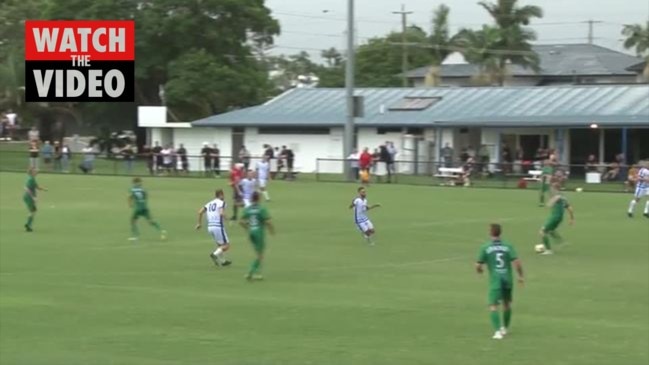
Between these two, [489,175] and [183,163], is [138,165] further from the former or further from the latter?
[489,175]

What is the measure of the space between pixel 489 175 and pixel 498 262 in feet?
126

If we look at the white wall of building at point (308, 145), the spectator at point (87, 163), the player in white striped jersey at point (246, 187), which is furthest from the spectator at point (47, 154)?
the player in white striped jersey at point (246, 187)

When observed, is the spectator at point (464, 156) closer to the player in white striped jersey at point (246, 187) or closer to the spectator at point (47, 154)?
the spectator at point (47, 154)

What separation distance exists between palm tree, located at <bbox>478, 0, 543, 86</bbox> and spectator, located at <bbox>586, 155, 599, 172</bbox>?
28593 millimetres

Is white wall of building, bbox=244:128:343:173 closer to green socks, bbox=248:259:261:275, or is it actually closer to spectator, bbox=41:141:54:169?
spectator, bbox=41:141:54:169

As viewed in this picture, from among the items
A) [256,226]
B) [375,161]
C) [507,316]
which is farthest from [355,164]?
[507,316]

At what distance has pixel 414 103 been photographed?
66.5 meters

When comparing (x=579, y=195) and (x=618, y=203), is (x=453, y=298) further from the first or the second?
(x=579, y=195)

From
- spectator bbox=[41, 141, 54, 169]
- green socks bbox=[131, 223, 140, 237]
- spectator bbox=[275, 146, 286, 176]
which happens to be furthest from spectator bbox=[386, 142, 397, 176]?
green socks bbox=[131, 223, 140, 237]

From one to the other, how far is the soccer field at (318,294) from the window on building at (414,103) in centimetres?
2781

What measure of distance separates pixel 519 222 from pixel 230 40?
4649 cm

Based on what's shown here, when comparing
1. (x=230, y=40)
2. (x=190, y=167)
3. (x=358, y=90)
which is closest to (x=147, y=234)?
(x=190, y=167)

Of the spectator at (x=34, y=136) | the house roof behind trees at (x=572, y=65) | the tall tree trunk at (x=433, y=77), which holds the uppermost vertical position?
the house roof behind trees at (x=572, y=65)

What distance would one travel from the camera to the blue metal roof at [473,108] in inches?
2288
